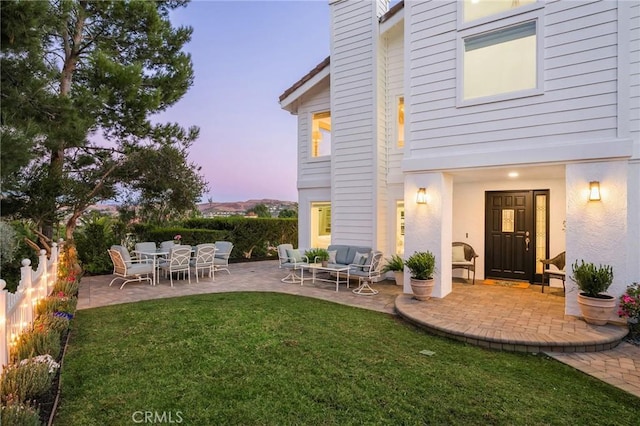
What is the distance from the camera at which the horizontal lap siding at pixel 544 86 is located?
5496 mm

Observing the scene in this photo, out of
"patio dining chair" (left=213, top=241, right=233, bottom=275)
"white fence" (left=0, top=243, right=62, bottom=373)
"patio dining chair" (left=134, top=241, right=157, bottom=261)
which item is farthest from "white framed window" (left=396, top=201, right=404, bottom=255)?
"white fence" (left=0, top=243, right=62, bottom=373)

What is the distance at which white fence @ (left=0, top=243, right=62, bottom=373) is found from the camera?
9.97 ft

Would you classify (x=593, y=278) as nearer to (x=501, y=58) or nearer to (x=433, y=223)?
(x=433, y=223)

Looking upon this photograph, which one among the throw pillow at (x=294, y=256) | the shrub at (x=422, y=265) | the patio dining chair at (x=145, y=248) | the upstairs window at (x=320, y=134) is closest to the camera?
the shrub at (x=422, y=265)

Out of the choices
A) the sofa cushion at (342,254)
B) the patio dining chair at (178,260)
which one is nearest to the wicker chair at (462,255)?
the sofa cushion at (342,254)

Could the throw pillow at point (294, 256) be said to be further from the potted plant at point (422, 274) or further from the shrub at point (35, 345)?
the shrub at point (35, 345)

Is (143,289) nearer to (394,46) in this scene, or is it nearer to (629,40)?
(394,46)

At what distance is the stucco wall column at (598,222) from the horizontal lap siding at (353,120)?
451 cm

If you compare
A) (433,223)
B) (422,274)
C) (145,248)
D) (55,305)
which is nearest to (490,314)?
(422,274)

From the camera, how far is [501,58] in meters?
6.48

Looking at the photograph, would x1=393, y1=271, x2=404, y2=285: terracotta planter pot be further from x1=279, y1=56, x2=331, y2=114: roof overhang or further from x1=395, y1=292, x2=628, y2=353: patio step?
x1=279, y1=56, x2=331, y2=114: roof overhang

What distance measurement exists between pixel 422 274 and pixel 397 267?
A: 1797 mm

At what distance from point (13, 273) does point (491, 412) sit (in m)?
11.2

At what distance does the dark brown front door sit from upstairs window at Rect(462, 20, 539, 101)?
320 centimetres
